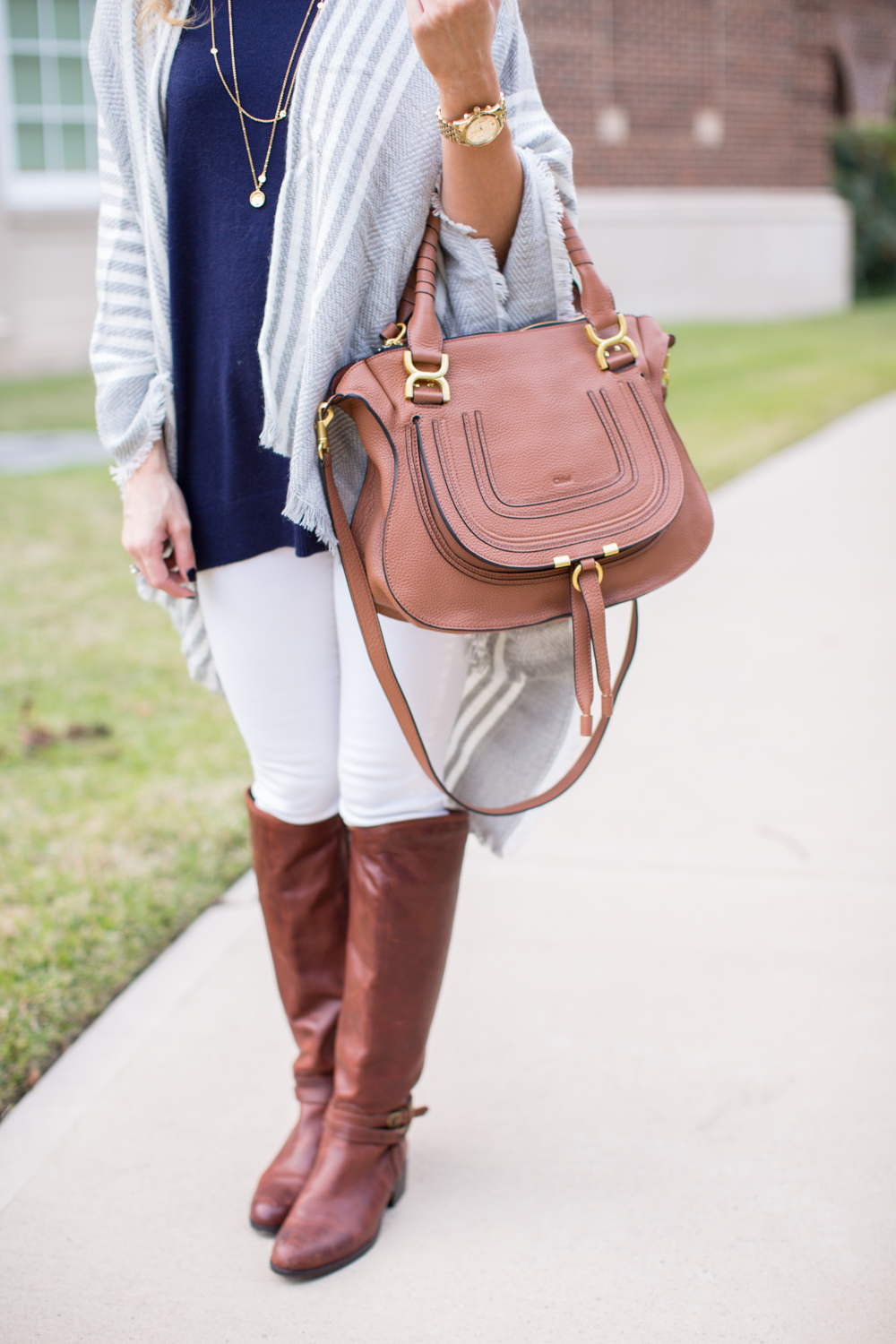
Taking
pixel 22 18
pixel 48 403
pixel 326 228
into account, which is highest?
pixel 22 18

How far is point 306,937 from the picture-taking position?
174cm

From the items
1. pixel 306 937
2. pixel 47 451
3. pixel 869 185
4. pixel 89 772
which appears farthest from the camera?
pixel 869 185

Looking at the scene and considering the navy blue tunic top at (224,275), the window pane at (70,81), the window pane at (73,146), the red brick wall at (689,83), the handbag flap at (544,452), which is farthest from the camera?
the red brick wall at (689,83)

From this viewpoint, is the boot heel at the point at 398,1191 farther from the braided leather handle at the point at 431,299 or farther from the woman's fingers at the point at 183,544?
the braided leather handle at the point at 431,299

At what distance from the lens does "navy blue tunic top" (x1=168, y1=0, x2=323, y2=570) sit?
57.9 inches

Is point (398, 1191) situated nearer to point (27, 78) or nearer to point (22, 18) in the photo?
point (27, 78)

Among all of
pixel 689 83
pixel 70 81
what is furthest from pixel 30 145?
pixel 689 83

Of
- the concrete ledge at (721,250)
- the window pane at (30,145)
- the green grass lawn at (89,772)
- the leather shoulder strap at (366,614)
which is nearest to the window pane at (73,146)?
the window pane at (30,145)

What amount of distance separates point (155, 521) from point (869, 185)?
53.9 ft

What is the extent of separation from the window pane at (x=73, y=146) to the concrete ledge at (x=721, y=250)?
4642 mm

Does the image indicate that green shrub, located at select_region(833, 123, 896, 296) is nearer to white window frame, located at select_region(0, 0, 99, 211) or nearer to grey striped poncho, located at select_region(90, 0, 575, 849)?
white window frame, located at select_region(0, 0, 99, 211)

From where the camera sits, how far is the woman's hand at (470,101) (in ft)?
4.15

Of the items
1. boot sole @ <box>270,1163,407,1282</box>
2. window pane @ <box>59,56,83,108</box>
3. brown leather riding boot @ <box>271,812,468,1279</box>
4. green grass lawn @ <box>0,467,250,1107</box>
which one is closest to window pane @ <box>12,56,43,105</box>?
window pane @ <box>59,56,83,108</box>

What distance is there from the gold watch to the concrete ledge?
36.6 feet
